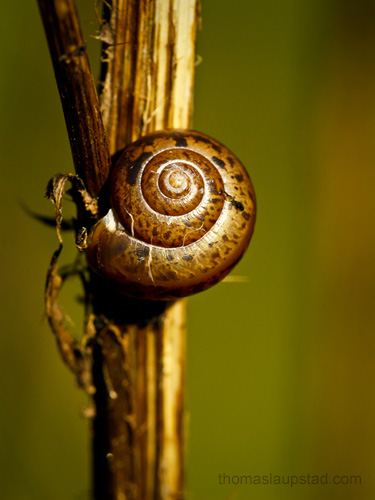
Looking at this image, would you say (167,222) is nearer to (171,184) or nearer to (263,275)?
(171,184)

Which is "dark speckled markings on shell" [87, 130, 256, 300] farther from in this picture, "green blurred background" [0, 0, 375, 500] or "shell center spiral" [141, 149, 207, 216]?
"green blurred background" [0, 0, 375, 500]

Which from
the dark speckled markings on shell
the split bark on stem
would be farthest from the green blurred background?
the dark speckled markings on shell

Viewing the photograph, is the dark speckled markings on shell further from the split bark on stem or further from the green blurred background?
the green blurred background

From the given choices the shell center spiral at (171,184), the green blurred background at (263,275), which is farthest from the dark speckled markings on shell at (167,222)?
the green blurred background at (263,275)

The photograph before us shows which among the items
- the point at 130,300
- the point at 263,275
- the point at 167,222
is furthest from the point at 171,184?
the point at 263,275

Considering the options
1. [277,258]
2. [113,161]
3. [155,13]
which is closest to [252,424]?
[277,258]

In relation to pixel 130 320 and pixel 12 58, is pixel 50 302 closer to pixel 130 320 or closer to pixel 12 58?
pixel 130 320

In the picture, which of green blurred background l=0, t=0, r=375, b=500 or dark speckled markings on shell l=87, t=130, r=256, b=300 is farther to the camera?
green blurred background l=0, t=0, r=375, b=500
